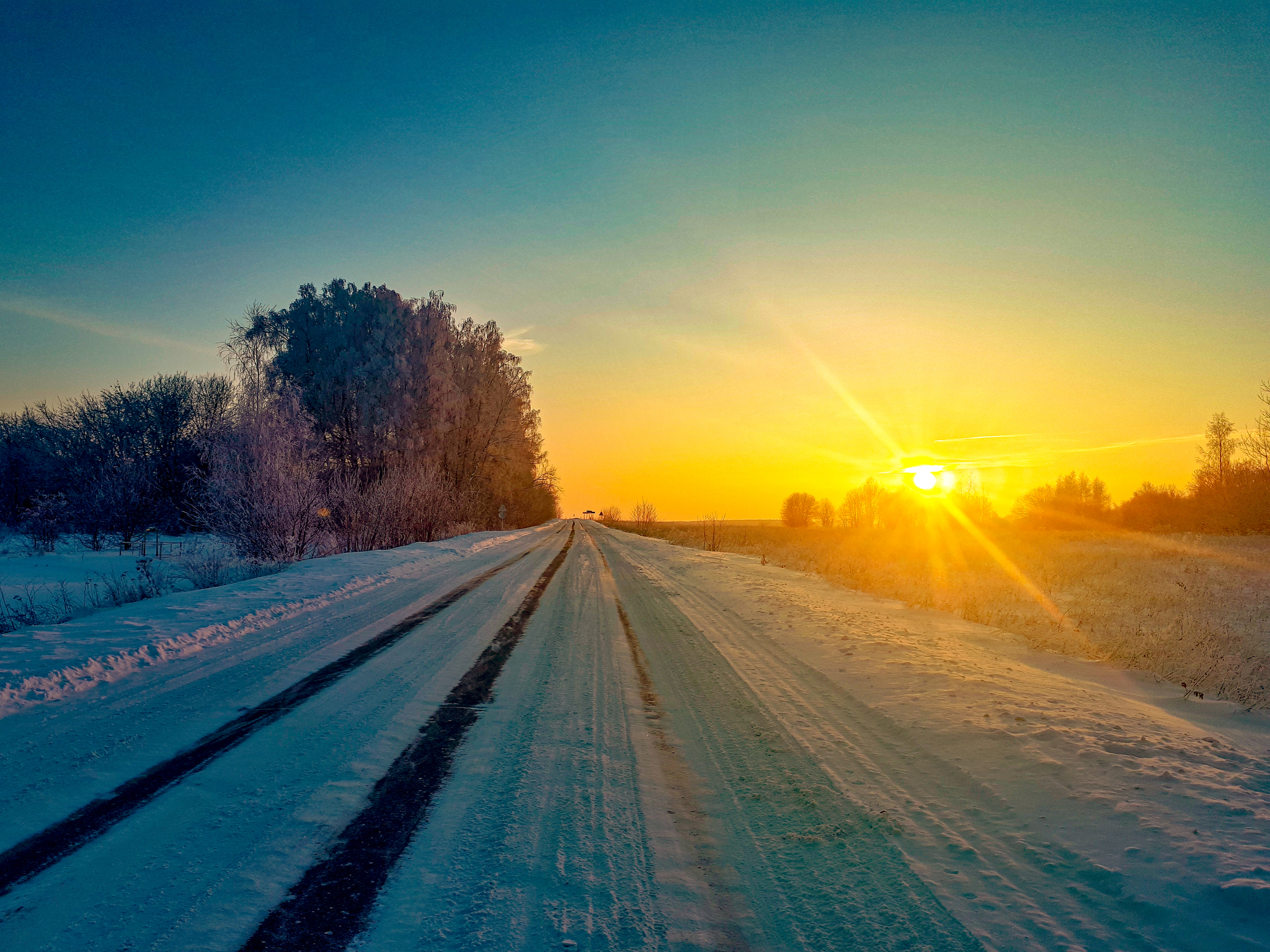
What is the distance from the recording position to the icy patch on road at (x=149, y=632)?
5.03 meters

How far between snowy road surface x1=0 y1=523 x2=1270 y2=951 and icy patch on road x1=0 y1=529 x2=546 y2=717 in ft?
0.18

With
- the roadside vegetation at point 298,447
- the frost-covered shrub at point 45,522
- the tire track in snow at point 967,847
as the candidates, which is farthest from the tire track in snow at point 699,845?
the frost-covered shrub at point 45,522

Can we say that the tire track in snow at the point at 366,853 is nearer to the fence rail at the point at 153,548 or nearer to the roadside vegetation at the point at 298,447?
the roadside vegetation at the point at 298,447

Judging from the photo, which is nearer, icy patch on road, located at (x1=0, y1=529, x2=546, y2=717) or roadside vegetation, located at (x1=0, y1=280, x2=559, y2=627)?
icy patch on road, located at (x1=0, y1=529, x2=546, y2=717)

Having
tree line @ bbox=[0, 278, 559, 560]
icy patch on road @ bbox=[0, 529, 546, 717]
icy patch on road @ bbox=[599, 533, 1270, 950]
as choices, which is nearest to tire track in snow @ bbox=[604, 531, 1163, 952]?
icy patch on road @ bbox=[599, 533, 1270, 950]

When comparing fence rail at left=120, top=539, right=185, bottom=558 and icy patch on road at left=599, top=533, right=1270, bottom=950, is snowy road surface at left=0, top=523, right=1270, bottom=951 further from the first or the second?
fence rail at left=120, top=539, right=185, bottom=558

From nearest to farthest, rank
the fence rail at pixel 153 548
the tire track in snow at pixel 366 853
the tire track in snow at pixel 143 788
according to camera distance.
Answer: the tire track in snow at pixel 366 853 → the tire track in snow at pixel 143 788 → the fence rail at pixel 153 548

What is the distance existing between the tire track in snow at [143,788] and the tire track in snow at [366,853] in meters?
1.23

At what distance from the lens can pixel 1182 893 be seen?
260 cm

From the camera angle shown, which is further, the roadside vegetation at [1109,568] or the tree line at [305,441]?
the tree line at [305,441]

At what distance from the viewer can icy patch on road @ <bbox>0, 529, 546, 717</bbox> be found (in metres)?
5.03

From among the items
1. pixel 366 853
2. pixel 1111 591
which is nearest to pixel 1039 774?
pixel 366 853

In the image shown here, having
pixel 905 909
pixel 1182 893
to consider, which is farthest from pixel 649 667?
pixel 1182 893

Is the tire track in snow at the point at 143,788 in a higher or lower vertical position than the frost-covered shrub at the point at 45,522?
lower
